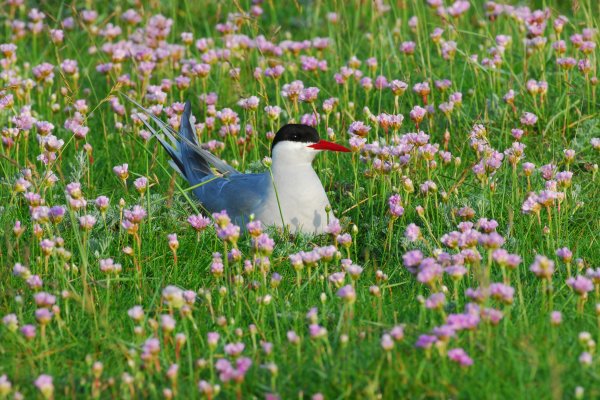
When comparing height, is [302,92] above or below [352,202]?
above

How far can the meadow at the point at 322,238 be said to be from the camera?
332cm

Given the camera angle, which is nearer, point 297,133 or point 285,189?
point 285,189

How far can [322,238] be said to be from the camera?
495 cm

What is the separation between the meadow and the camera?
3316 mm

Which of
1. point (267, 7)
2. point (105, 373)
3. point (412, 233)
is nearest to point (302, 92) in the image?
point (412, 233)

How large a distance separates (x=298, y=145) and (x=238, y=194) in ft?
1.34

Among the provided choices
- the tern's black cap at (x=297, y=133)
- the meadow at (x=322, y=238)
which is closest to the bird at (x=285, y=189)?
the tern's black cap at (x=297, y=133)

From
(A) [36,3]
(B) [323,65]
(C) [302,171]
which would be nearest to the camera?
(C) [302,171]

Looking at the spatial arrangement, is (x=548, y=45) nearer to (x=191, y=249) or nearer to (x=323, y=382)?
(x=191, y=249)

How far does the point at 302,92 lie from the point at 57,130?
6.05 ft

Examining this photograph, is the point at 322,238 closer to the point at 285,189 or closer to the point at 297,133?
the point at 285,189

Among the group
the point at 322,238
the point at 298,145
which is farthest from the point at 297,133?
the point at 322,238

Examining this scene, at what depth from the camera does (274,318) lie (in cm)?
375

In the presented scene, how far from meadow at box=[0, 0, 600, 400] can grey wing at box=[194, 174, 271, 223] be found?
6.7 inches
